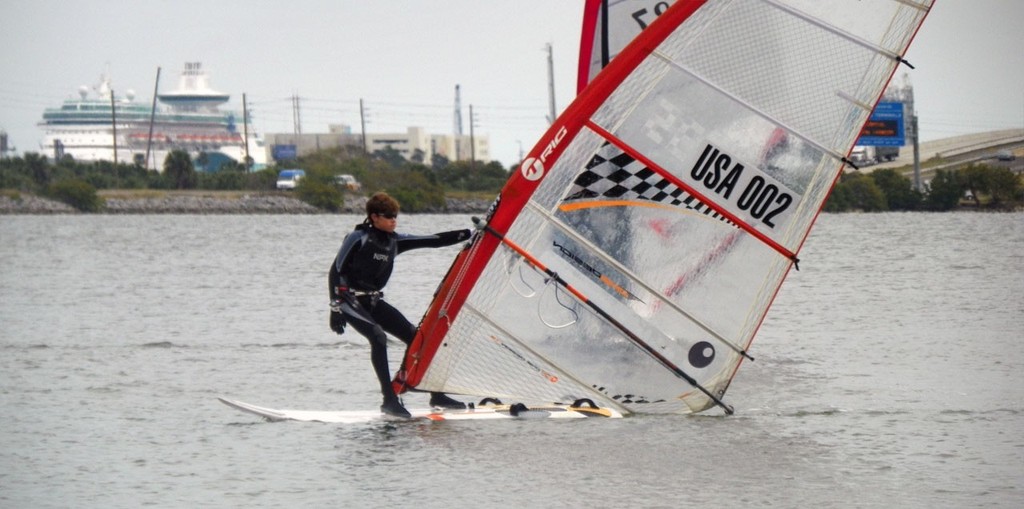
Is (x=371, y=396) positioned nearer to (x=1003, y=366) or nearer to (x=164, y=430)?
(x=164, y=430)

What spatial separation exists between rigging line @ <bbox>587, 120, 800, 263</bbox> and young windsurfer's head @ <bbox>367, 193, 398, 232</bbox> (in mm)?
1190

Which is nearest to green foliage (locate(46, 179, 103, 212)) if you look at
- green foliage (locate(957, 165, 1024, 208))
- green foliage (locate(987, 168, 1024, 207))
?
green foliage (locate(957, 165, 1024, 208))

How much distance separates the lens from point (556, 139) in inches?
321

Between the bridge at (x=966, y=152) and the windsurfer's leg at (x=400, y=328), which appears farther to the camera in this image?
the bridge at (x=966, y=152)

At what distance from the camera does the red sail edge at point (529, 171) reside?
316 inches

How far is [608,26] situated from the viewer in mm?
12070

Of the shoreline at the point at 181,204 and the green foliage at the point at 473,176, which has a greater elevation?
the green foliage at the point at 473,176

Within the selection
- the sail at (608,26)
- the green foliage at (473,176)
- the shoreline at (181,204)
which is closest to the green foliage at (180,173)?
the shoreline at (181,204)

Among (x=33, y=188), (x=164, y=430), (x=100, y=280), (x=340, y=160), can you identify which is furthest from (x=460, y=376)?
(x=340, y=160)

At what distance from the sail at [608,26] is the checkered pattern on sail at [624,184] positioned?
370cm

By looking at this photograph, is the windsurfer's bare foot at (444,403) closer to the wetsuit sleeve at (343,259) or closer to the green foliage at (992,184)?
the wetsuit sleeve at (343,259)

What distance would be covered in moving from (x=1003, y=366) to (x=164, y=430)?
5.97 metres

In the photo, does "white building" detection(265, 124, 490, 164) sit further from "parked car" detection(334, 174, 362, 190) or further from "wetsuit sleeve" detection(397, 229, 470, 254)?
"wetsuit sleeve" detection(397, 229, 470, 254)

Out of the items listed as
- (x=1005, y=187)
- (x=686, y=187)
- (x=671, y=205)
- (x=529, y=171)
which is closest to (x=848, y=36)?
(x=686, y=187)
